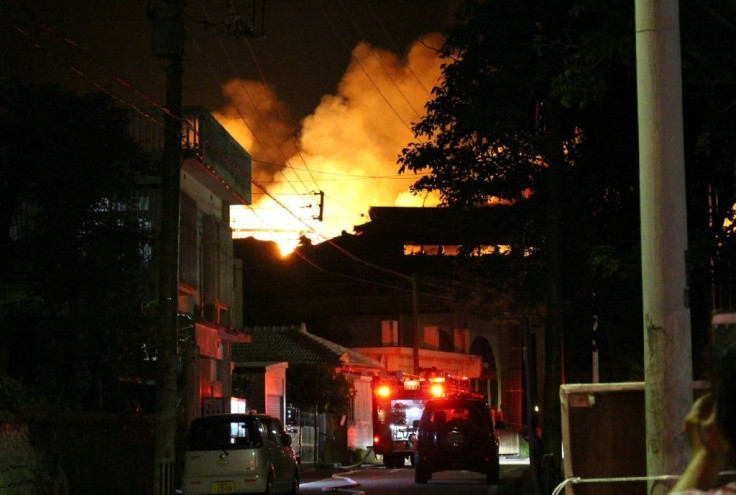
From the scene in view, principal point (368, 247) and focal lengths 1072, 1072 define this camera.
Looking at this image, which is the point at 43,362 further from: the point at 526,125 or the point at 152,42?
the point at 526,125

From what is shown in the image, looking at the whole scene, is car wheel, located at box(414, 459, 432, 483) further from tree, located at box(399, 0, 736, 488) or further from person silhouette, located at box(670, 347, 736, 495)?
person silhouette, located at box(670, 347, 736, 495)

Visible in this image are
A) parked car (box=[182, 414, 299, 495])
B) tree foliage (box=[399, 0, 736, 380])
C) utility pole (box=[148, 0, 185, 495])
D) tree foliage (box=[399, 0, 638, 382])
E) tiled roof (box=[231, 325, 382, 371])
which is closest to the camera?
tree foliage (box=[399, 0, 736, 380])

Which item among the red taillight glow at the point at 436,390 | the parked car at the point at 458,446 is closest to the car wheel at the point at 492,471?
the parked car at the point at 458,446

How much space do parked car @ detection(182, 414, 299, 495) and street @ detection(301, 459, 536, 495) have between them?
3.06 metres

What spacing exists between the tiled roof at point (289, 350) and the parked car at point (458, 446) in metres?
15.2

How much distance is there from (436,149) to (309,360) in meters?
24.8

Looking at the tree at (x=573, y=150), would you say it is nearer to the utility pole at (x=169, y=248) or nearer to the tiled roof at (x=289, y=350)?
the utility pole at (x=169, y=248)

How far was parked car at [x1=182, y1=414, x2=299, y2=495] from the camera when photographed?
803 inches

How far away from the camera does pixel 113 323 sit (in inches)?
798

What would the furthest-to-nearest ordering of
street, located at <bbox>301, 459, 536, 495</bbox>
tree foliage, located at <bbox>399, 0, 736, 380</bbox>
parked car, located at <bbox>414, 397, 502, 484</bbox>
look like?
parked car, located at <bbox>414, 397, 502, 484</bbox>, street, located at <bbox>301, 459, 536, 495</bbox>, tree foliage, located at <bbox>399, 0, 736, 380</bbox>

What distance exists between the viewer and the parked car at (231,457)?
20.4 metres

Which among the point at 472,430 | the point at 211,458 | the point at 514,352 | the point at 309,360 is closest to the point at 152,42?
the point at 211,458

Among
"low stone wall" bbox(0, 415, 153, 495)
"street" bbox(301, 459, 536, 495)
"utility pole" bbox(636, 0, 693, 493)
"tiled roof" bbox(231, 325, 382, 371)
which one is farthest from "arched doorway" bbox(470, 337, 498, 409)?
"utility pole" bbox(636, 0, 693, 493)

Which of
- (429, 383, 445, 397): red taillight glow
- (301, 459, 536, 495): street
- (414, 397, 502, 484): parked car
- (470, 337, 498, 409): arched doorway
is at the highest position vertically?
(470, 337, 498, 409): arched doorway
